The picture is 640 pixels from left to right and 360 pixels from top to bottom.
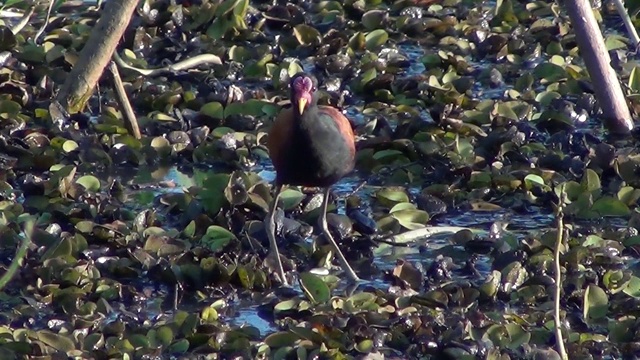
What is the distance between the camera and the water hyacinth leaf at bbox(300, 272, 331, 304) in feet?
17.5

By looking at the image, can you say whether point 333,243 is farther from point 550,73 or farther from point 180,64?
point 550,73

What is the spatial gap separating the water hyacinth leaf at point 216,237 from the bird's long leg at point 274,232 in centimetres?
17

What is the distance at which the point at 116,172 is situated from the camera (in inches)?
271

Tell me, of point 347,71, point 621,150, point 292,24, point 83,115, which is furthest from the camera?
point 292,24

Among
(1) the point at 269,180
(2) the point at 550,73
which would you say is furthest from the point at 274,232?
(2) the point at 550,73

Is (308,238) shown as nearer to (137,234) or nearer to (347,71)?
(137,234)

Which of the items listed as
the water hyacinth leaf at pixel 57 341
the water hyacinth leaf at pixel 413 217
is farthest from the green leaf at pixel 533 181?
the water hyacinth leaf at pixel 57 341

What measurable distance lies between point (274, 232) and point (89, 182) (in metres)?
1.06

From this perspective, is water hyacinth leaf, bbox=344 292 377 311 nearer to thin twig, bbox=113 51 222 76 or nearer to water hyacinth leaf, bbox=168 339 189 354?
water hyacinth leaf, bbox=168 339 189 354

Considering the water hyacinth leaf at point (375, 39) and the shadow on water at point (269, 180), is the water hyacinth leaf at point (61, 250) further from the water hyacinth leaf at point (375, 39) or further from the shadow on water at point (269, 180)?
the water hyacinth leaf at point (375, 39)

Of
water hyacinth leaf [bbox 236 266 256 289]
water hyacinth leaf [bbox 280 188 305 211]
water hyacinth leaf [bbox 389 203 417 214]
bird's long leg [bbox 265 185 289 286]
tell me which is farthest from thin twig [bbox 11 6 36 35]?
water hyacinth leaf [bbox 236 266 256 289]

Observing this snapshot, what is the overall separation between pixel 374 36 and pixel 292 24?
0.69 m

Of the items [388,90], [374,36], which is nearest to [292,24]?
[374,36]

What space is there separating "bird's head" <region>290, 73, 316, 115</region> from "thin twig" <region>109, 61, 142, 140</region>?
150cm
